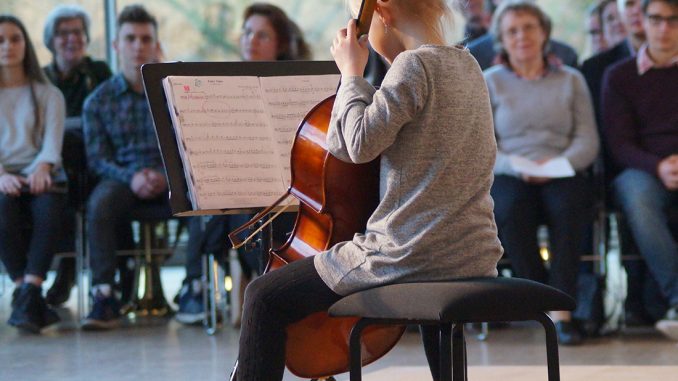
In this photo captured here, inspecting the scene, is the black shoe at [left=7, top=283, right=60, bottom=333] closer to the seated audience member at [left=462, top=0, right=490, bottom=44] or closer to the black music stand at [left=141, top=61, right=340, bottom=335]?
the black music stand at [left=141, top=61, right=340, bottom=335]

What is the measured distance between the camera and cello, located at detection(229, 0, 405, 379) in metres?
2.33

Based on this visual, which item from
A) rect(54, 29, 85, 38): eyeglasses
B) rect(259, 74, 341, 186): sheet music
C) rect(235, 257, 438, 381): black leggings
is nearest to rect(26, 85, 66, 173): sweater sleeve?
rect(54, 29, 85, 38): eyeglasses

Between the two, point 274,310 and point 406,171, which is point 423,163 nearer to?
point 406,171

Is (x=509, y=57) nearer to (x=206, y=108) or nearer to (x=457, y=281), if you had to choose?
(x=206, y=108)

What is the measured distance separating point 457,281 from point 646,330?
2799mm

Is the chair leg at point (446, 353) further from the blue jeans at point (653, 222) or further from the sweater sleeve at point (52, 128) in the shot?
the sweater sleeve at point (52, 128)

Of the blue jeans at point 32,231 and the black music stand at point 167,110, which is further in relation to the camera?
the blue jeans at point 32,231

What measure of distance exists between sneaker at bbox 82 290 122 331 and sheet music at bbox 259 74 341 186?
238cm

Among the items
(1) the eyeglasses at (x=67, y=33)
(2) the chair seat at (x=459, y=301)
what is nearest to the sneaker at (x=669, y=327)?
(2) the chair seat at (x=459, y=301)

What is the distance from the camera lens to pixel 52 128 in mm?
5027

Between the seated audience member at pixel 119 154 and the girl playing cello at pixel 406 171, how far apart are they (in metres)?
2.76

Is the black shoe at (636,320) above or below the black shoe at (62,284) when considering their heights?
below

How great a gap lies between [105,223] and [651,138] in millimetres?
2330

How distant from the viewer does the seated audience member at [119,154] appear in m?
4.89
